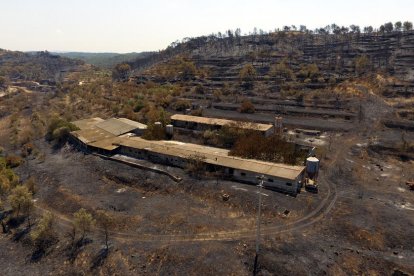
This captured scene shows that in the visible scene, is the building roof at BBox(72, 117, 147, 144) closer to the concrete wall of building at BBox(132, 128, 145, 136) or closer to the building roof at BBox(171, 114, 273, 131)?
the concrete wall of building at BBox(132, 128, 145, 136)

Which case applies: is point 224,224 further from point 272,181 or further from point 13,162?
point 13,162

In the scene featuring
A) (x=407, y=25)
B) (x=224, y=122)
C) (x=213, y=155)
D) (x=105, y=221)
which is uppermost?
(x=407, y=25)

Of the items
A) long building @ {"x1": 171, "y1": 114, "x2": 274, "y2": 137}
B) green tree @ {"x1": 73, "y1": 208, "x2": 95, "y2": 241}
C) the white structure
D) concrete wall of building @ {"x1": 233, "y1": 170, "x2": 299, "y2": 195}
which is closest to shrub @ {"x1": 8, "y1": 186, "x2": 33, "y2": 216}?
green tree @ {"x1": 73, "y1": 208, "x2": 95, "y2": 241}

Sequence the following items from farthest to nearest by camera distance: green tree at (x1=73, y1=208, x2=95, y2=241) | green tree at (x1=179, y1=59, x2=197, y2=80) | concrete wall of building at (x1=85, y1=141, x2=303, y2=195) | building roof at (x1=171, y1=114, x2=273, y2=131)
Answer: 1. green tree at (x1=179, y1=59, x2=197, y2=80)
2. building roof at (x1=171, y1=114, x2=273, y2=131)
3. concrete wall of building at (x1=85, y1=141, x2=303, y2=195)
4. green tree at (x1=73, y1=208, x2=95, y2=241)

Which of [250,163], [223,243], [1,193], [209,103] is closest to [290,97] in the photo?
[209,103]

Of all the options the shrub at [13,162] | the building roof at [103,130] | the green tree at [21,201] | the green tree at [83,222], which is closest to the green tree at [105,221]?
the green tree at [83,222]

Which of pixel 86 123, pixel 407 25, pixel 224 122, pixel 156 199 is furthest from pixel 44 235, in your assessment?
pixel 407 25
